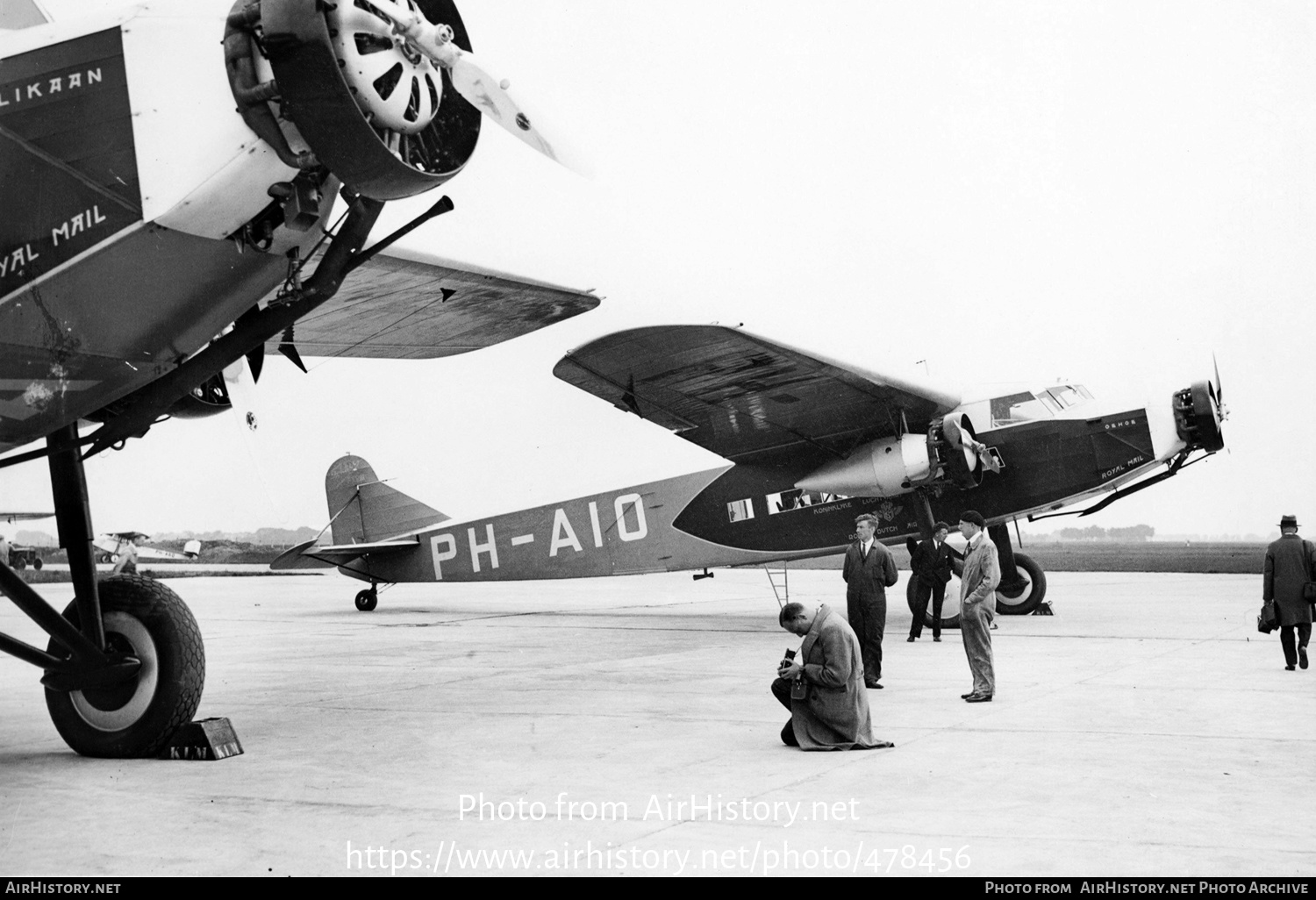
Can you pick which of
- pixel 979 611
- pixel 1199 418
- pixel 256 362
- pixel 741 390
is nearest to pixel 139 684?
pixel 256 362

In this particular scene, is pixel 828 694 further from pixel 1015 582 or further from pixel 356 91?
pixel 1015 582

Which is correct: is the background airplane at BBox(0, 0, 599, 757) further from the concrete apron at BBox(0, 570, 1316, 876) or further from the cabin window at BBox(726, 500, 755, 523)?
the cabin window at BBox(726, 500, 755, 523)

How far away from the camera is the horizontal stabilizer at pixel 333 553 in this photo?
20188 millimetres

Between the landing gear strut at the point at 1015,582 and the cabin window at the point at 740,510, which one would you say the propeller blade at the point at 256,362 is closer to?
the cabin window at the point at 740,510

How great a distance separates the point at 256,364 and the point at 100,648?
6.27 feet

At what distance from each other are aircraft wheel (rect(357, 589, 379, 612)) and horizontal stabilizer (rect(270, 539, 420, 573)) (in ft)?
2.38

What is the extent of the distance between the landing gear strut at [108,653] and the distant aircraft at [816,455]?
6.38 metres

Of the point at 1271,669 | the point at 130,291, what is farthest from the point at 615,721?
the point at 1271,669

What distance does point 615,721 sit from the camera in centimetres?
780

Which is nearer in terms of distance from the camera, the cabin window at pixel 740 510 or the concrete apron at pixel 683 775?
the concrete apron at pixel 683 775

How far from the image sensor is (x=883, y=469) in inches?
596

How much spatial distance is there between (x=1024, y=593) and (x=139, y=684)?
43.4 feet

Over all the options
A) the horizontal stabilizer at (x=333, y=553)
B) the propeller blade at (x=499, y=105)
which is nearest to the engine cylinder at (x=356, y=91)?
the propeller blade at (x=499, y=105)

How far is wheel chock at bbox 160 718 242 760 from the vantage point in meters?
6.52
